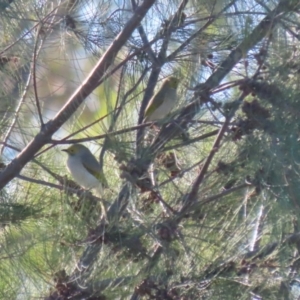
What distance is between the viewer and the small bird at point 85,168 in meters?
2.74

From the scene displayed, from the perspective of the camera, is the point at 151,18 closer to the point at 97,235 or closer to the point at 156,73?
the point at 156,73

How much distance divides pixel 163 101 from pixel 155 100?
0.12 ft

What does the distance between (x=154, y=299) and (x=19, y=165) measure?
668 mm

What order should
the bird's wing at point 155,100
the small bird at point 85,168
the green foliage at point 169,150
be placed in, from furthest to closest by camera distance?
1. the small bird at point 85,168
2. the bird's wing at point 155,100
3. the green foliage at point 169,150

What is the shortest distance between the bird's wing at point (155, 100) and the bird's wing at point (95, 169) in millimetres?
234

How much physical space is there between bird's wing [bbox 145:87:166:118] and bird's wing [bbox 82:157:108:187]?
9.2 inches

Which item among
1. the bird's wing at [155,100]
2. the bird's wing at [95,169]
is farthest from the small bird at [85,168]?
the bird's wing at [155,100]

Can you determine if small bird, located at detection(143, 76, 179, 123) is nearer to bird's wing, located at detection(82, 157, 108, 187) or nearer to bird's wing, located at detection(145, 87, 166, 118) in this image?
bird's wing, located at detection(145, 87, 166, 118)

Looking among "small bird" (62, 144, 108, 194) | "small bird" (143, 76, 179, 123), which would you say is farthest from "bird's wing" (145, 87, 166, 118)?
"small bird" (62, 144, 108, 194)

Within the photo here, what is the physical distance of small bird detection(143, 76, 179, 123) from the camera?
252cm

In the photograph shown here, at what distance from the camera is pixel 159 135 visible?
226cm

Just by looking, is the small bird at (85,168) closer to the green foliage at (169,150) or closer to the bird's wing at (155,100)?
the green foliage at (169,150)

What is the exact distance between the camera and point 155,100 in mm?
2623

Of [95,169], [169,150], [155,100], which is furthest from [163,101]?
[95,169]
